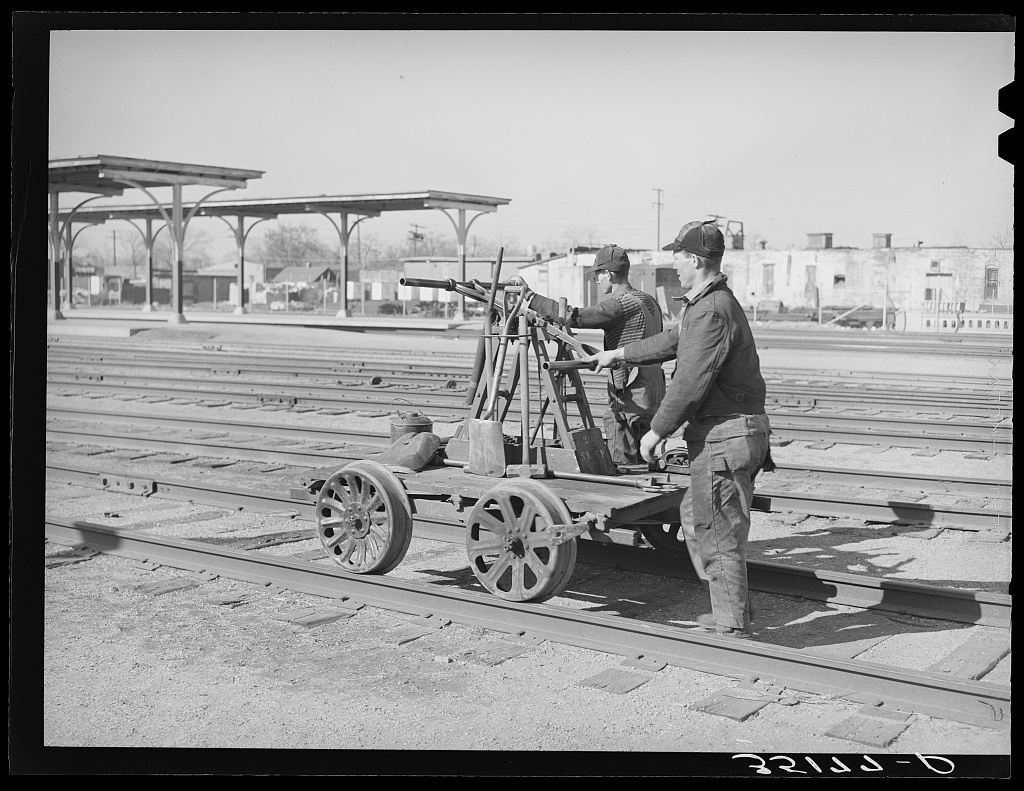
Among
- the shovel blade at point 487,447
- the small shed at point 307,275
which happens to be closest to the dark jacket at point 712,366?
the shovel blade at point 487,447

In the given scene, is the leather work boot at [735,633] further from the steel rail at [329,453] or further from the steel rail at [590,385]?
the steel rail at [590,385]

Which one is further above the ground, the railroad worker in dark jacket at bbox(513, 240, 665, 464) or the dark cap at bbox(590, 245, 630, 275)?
the dark cap at bbox(590, 245, 630, 275)

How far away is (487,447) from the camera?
6.44 meters

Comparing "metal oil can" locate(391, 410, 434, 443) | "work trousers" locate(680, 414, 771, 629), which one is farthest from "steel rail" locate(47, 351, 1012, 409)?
"work trousers" locate(680, 414, 771, 629)

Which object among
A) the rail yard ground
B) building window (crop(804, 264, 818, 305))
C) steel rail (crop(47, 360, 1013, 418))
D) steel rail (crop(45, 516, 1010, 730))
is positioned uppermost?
building window (crop(804, 264, 818, 305))

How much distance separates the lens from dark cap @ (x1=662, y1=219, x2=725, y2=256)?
5305mm

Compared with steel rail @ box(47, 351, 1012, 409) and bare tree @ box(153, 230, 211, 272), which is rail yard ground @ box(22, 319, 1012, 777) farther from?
bare tree @ box(153, 230, 211, 272)

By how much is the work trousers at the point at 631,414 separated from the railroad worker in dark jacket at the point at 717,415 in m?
1.20

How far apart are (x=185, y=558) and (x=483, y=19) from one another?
4316mm

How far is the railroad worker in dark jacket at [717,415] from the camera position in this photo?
5.24m

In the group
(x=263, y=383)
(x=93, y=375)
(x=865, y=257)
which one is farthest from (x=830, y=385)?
(x=865, y=257)

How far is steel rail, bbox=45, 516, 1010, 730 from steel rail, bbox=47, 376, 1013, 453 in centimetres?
546

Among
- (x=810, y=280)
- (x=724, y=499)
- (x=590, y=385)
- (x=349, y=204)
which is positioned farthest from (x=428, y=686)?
(x=810, y=280)

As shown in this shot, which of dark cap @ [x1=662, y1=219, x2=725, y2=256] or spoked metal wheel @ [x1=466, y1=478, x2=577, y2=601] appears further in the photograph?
spoked metal wheel @ [x1=466, y1=478, x2=577, y2=601]
